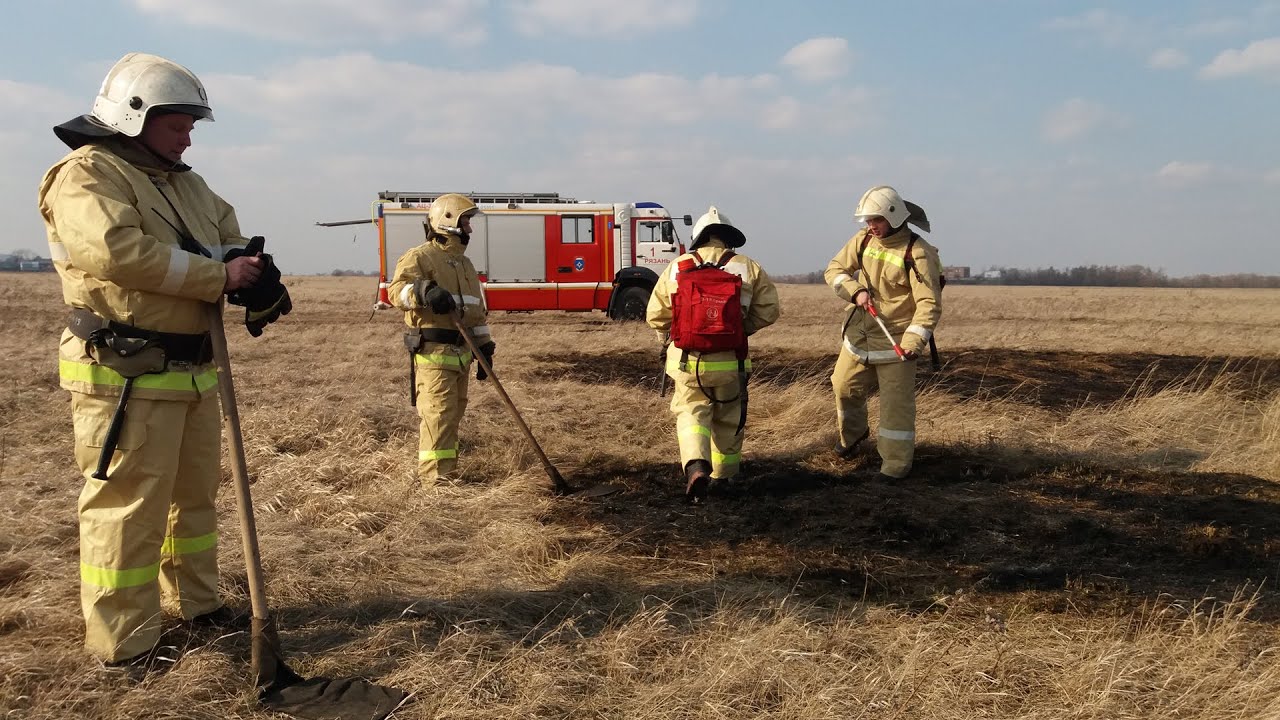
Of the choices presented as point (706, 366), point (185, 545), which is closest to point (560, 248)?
point (706, 366)

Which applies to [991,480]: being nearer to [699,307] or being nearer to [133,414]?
[699,307]

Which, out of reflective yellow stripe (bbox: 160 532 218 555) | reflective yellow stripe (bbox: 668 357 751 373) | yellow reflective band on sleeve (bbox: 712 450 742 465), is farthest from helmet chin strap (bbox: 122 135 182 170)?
yellow reflective band on sleeve (bbox: 712 450 742 465)

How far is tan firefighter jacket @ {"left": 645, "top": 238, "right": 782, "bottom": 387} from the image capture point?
5246 mm

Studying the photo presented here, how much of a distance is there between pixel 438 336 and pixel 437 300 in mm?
333

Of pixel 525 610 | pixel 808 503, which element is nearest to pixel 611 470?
pixel 808 503

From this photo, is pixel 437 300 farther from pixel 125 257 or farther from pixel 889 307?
pixel 889 307

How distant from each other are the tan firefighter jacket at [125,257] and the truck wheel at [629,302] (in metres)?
15.3

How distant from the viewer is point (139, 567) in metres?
2.89

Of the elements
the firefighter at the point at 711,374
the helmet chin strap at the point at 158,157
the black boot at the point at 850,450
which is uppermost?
the helmet chin strap at the point at 158,157

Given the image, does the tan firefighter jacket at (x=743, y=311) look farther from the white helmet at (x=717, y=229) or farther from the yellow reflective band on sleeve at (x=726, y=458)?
the yellow reflective band on sleeve at (x=726, y=458)

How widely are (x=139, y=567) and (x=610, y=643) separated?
157 cm

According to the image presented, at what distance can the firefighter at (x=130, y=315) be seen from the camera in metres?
A: 2.76

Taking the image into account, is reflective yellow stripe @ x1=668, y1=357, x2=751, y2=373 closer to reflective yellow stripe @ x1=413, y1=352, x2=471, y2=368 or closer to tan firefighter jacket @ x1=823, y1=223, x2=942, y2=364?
tan firefighter jacket @ x1=823, y1=223, x2=942, y2=364

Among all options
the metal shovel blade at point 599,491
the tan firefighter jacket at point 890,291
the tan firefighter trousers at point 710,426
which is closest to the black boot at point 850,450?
the tan firefighter jacket at point 890,291
